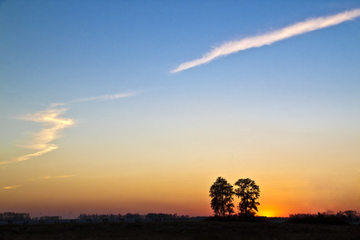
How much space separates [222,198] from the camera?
12912 cm

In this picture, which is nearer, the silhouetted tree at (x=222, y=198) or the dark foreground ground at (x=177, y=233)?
the dark foreground ground at (x=177, y=233)

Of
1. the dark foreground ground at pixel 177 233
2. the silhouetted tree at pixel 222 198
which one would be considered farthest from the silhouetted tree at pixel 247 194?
the dark foreground ground at pixel 177 233

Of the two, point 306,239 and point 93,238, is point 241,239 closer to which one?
point 306,239

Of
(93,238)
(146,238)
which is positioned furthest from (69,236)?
(146,238)

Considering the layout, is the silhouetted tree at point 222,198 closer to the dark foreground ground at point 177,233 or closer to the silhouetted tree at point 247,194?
the silhouetted tree at point 247,194

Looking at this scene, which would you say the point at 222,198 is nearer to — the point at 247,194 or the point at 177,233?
the point at 247,194

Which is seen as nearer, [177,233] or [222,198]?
[177,233]

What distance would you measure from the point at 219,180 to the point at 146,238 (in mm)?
83078

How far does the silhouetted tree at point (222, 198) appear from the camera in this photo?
420ft

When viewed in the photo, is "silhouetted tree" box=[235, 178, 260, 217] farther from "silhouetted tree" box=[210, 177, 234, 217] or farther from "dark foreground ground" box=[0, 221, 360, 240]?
"dark foreground ground" box=[0, 221, 360, 240]

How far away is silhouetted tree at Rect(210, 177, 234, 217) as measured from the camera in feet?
420

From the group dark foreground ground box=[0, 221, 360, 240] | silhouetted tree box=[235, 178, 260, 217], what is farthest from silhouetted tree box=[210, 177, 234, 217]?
dark foreground ground box=[0, 221, 360, 240]

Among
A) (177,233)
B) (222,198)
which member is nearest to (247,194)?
(222,198)

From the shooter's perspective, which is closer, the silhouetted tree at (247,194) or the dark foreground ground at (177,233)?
the dark foreground ground at (177,233)
